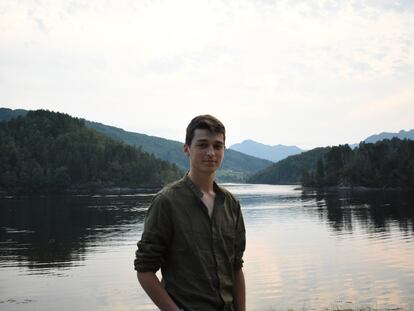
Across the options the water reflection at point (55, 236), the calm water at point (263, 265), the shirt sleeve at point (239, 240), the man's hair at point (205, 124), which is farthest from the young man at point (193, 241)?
the water reflection at point (55, 236)

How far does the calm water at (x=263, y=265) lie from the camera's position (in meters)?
30.8

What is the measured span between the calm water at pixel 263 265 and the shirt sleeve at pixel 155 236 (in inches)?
972

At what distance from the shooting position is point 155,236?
458 cm

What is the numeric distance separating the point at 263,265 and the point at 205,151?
40.7 metres

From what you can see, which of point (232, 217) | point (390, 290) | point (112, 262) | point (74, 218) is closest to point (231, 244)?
A: point (232, 217)

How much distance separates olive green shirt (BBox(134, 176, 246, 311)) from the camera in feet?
15.1

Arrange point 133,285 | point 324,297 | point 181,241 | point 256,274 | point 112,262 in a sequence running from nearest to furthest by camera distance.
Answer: point 181,241 < point 324,297 < point 133,285 < point 256,274 < point 112,262

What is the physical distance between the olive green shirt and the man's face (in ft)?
0.79

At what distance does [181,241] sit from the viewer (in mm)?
4617

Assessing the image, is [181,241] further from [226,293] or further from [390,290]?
[390,290]

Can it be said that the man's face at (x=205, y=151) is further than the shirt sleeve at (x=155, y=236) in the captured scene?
Yes

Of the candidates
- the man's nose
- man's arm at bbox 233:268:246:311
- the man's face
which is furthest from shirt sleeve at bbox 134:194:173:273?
man's arm at bbox 233:268:246:311

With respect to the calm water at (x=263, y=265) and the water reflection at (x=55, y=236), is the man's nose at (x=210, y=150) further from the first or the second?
the water reflection at (x=55, y=236)

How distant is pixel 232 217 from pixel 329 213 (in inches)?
3892
